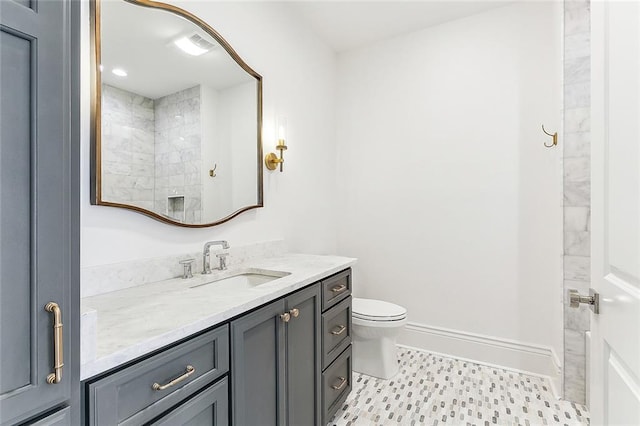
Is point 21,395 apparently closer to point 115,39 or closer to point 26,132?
point 26,132

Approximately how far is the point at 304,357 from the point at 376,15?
2.48 metres

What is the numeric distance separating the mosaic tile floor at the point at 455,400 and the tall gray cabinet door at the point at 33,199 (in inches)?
64.5

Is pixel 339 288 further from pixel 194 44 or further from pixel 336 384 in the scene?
pixel 194 44

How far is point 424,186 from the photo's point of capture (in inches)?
106

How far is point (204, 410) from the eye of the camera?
0.94 m

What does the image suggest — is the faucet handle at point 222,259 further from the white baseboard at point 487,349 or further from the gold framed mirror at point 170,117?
the white baseboard at point 487,349

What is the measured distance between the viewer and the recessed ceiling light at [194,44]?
1569 millimetres

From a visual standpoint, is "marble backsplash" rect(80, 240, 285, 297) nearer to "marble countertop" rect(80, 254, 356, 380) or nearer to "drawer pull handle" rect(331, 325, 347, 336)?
"marble countertop" rect(80, 254, 356, 380)

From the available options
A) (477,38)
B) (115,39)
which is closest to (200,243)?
(115,39)

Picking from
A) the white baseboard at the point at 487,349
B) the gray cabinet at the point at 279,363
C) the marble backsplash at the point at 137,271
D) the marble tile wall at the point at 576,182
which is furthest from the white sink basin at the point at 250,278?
the marble tile wall at the point at 576,182

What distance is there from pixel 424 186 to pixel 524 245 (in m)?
0.84

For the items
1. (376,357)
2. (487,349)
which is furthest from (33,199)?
(487,349)

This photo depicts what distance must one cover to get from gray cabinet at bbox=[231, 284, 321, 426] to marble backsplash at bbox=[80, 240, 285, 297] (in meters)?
0.57

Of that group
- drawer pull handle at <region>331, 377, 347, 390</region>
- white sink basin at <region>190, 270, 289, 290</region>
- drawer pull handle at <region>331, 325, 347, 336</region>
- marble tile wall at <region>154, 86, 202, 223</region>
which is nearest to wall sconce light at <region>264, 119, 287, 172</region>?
marble tile wall at <region>154, 86, 202, 223</region>
